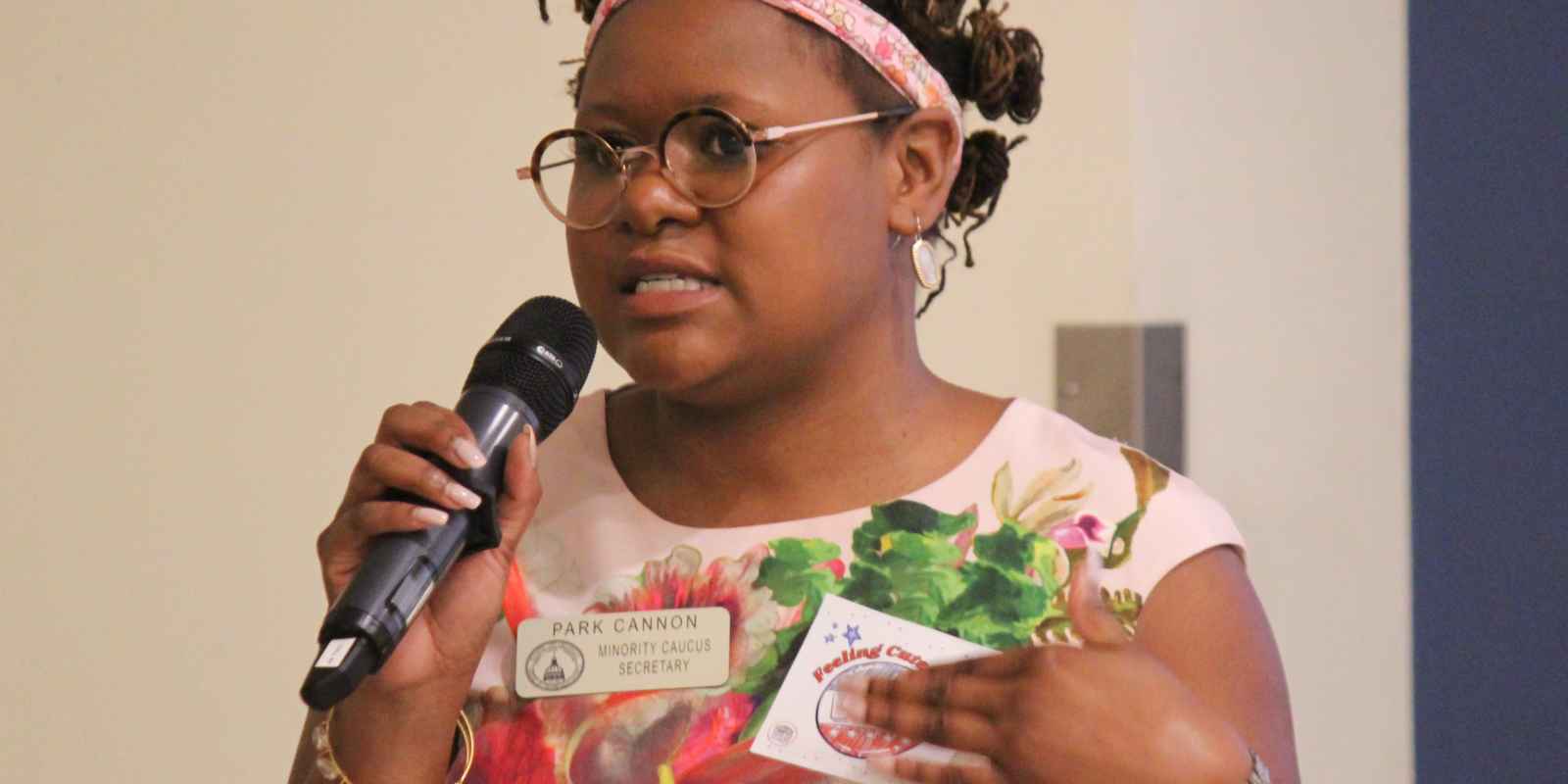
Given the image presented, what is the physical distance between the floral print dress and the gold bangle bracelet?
13mm

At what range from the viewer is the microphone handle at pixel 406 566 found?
1.11 meters

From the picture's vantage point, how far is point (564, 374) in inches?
53.6

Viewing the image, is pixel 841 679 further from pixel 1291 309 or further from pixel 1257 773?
pixel 1291 309

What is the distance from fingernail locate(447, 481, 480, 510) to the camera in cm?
124

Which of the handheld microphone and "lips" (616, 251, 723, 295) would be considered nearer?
the handheld microphone

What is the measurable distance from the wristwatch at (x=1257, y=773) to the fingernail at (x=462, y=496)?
0.62 meters

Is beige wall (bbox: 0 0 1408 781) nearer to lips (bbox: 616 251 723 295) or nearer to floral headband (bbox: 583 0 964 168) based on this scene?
floral headband (bbox: 583 0 964 168)

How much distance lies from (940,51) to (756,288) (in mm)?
392

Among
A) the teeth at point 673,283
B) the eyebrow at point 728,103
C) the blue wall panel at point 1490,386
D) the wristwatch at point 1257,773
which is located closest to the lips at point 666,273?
the teeth at point 673,283

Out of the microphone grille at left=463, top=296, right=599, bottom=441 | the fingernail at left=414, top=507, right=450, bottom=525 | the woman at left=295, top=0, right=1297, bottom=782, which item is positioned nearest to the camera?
the fingernail at left=414, top=507, right=450, bottom=525

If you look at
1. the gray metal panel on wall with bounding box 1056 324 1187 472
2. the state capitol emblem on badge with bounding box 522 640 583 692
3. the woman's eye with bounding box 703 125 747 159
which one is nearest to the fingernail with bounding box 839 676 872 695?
the state capitol emblem on badge with bounding box 522 640 583 692

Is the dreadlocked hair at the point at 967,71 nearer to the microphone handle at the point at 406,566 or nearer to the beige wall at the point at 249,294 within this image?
the microphone handle at the point at 406,566

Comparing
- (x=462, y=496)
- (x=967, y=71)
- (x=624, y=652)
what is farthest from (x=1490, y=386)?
(x=462, y=496)

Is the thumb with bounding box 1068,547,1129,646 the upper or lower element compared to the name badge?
upper
